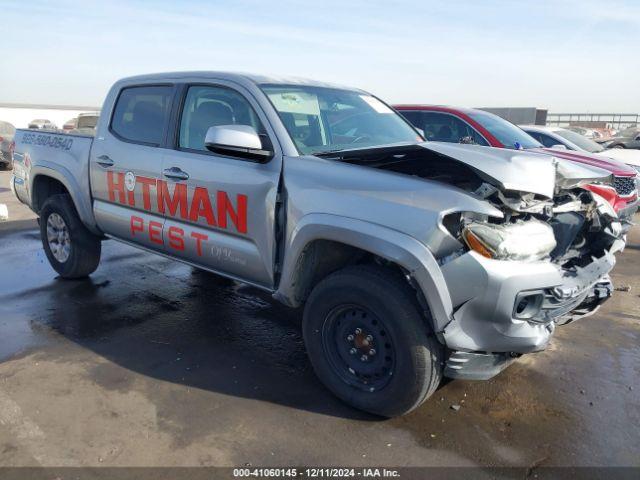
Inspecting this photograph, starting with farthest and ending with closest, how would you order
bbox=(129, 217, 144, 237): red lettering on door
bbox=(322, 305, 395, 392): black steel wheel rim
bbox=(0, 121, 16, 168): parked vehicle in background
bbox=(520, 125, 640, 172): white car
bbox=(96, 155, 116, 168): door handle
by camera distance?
bbox=(0, 121, 16, 168): parked vehicle in background → bbox=(520, 125, 640, 172): white car → bbox=(96, 155, 116, 168): door handle → bbox=(129, 217, 144, 237): red lettering on door → bbox=(322, 305, 395, 392): black steel wheel rim

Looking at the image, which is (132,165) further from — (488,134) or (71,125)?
(71,125)

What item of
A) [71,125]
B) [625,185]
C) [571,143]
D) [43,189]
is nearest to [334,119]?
[43,189]

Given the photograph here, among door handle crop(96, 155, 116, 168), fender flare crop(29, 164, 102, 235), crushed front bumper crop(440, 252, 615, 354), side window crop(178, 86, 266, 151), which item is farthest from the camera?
fender flare crop(29, 164, 102, 235)

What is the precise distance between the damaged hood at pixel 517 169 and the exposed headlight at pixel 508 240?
0.68 ft

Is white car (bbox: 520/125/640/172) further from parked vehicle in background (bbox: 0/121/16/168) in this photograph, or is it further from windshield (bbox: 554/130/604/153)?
parked vehicle in background (bbox: 0/121/16/168)

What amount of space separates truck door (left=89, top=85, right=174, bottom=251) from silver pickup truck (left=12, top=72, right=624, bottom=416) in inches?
0.7

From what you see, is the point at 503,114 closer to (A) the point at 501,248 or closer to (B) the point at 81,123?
(B) the point at 81,123

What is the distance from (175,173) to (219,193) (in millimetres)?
510

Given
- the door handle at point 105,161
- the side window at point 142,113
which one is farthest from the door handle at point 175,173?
the door handle at point 105,161

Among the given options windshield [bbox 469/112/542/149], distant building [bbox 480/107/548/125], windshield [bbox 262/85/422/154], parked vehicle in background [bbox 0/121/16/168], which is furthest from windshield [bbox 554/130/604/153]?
distant building [bbox 480/107/548/125]

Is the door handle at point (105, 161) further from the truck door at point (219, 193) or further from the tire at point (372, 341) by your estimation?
the tire at point (372, 341)

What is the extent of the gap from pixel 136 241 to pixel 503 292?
123 inches

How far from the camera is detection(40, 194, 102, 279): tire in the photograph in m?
5.14

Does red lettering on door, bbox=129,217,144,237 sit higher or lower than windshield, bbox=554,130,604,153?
lower
